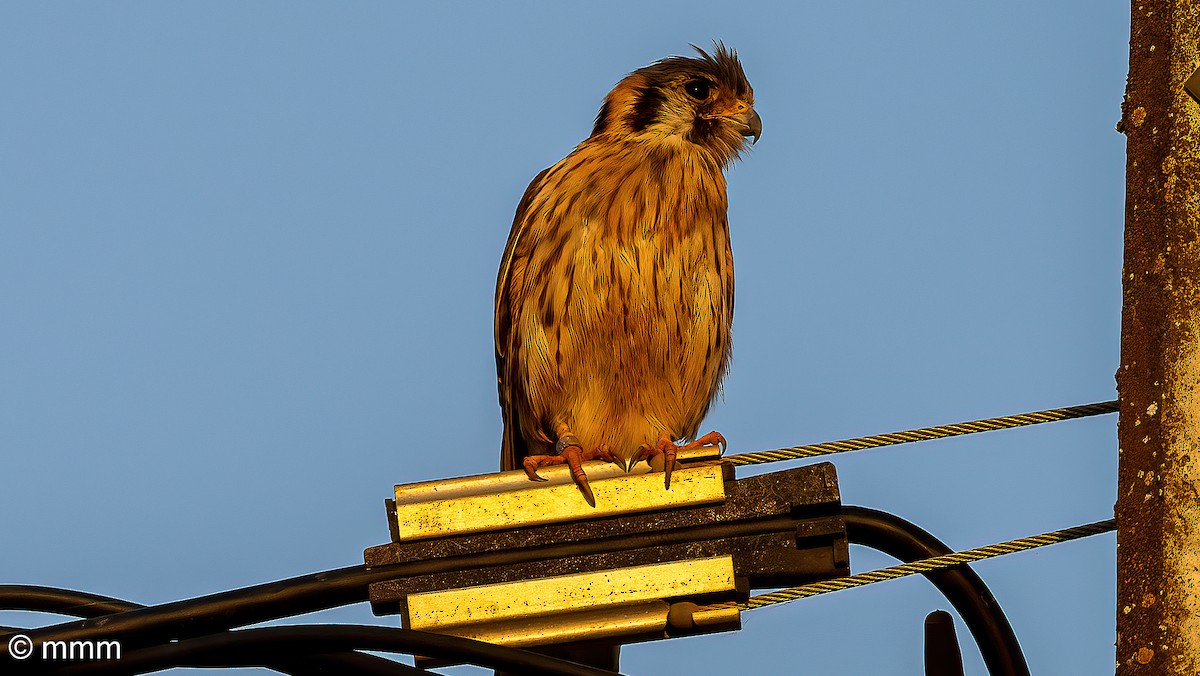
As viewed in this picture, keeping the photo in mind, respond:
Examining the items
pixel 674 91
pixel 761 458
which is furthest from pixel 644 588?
pixel 674 91

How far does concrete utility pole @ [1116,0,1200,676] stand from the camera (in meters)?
2.59

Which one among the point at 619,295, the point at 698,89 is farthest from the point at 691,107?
the point at 619,295

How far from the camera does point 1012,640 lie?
113 inches

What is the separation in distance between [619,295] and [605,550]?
1930 mm

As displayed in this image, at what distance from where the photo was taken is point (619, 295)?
15.6 ft

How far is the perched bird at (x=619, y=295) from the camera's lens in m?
4.80

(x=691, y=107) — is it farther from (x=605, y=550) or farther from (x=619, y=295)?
(x=605, y=550)

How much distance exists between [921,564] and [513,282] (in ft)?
8.50

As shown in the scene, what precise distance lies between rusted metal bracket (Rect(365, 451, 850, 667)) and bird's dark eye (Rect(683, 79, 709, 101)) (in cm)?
264

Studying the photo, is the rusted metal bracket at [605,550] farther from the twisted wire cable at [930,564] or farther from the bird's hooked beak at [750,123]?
the bird's hooked beak at [750,123]

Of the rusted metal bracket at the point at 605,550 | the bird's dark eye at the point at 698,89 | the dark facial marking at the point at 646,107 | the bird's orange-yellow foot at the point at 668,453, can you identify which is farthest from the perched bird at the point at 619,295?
the rusted metal bracket at the point at 605,550

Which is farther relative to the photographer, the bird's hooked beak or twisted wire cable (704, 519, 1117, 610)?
the bird's hooked beak

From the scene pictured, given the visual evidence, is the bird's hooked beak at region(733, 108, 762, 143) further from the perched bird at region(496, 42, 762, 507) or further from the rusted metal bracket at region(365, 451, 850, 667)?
the rusted metal bracket at region(365, 451, 850, 667)

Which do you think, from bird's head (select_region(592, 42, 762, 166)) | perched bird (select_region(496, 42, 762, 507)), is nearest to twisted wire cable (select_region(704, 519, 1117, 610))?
perched bird (select_region(496, 42, 762, 507))
